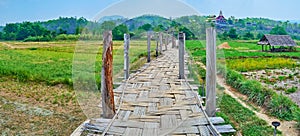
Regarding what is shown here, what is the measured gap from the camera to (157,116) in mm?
4289

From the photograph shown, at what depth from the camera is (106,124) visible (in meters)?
3.94

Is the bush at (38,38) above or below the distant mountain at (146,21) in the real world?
above

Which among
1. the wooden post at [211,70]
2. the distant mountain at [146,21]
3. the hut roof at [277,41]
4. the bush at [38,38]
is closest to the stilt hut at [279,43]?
the hut roof at [277,41]

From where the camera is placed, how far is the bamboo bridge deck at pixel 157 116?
3.74 meters

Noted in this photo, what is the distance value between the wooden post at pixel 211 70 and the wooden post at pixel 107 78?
4.60 ft

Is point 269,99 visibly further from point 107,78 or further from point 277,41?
point 277,41

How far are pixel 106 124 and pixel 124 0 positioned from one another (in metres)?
1.89

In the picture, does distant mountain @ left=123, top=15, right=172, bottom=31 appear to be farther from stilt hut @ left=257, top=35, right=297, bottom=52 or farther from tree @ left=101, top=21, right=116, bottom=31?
stilt hut @ left=257, top=35, right=297, bottom=52

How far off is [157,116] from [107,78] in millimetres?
923

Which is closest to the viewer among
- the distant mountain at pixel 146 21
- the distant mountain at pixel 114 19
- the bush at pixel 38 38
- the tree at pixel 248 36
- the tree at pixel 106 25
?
the tree at pixel 106 25

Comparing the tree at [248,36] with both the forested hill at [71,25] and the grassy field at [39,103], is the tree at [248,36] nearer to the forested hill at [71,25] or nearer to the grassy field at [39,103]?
the forested hill at [71,25]

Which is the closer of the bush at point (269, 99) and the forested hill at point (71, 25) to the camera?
the forested hill at point (71, 25)

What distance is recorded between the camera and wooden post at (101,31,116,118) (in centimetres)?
403

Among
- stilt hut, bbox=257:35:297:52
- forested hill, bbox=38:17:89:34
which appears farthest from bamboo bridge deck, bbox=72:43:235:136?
stilt hut, bbox=257:35:297:52
